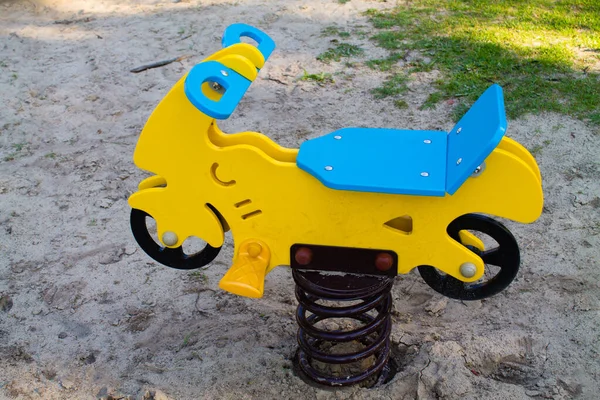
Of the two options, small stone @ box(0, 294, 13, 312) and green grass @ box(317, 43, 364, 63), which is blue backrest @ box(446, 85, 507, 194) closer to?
small stone @ box(0, 294, 13, 312)

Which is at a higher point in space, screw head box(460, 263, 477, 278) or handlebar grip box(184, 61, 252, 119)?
handlebar grip box(184, 61, 252, 119)

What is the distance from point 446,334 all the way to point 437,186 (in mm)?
787

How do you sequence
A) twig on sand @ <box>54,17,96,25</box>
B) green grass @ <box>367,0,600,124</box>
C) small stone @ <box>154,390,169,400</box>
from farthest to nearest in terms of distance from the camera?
twig on sand @ <box>54,17,96,25</box>
green grass @ <box>367,0,600,124</box>
small stone @ <box>154,390,169,400</box>

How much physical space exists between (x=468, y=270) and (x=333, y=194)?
0.39 metres

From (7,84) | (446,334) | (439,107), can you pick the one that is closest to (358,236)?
(446,334)

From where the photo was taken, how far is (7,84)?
3.81 meters

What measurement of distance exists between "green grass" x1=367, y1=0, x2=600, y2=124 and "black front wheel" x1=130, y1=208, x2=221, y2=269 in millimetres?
1931

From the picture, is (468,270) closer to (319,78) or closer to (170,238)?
(170,238)

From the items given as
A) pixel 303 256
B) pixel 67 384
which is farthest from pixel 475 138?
pixel 67 384

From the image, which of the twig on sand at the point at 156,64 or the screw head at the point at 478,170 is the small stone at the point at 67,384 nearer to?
the screw head at the point at 478,170

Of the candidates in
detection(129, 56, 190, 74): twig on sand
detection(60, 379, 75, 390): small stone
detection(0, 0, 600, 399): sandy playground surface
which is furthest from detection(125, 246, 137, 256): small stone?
detection(129, 56, 190, 74): twig on sand

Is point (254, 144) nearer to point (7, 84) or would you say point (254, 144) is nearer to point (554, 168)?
point (554, 168)

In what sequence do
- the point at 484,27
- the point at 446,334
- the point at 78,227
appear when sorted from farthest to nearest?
the point at 484,27, the point at 78,227, the point at 446,334

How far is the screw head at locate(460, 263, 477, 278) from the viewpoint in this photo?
166 centimetres
